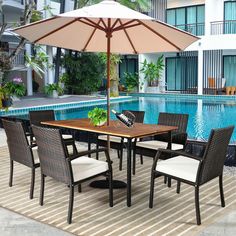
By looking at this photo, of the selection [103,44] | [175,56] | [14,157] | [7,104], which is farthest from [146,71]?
[14,157]

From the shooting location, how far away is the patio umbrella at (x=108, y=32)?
398cm

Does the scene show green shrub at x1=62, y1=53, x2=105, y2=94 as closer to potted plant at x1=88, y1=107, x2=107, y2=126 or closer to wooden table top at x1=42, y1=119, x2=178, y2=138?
wooden table top at x1=42, y1=119, x2=178, y2=138

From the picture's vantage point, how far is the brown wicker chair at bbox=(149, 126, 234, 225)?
11.3 ft

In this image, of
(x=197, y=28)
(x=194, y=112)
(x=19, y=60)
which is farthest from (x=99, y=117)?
(x=197, y=28)

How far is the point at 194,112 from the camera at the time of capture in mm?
14438

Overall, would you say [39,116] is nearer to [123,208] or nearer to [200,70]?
[123,208]

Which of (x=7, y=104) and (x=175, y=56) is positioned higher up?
(x=175, y=56)

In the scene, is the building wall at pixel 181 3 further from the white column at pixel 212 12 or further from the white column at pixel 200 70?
the white column at pixel 200 70

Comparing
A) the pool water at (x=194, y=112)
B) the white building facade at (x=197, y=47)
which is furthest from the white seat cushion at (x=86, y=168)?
the white building facade at (x=197, y=47)

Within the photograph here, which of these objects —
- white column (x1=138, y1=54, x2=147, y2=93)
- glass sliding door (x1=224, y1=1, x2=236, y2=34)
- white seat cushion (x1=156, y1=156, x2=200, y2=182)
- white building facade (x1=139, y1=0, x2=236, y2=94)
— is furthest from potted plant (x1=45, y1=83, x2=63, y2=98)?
white seat cushion (x1=156, y1=156, x2=200, y2=182)

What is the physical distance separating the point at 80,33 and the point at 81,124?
4.46 feet

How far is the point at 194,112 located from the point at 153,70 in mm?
7912

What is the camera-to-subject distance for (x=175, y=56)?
901 inches

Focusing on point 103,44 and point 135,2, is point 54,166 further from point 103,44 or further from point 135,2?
point 135,2
